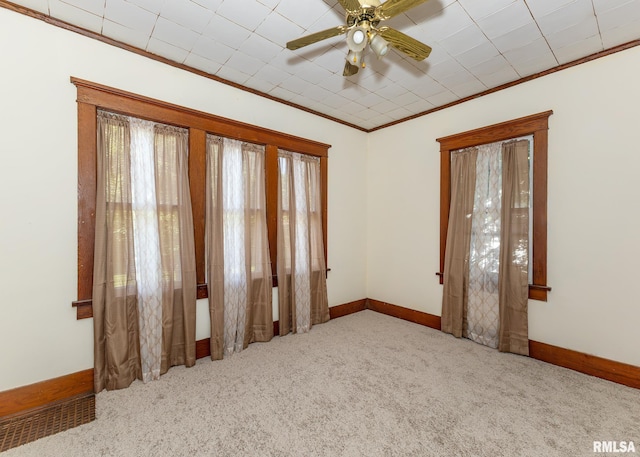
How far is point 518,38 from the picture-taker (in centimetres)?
244

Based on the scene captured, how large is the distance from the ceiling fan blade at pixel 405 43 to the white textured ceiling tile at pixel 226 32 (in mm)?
1259

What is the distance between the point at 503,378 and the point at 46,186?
423 cm

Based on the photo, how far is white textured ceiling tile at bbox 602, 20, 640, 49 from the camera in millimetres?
2279

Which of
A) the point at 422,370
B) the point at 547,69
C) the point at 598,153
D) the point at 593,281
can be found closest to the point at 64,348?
the point at 422,370

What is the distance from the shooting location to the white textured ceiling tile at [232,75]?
2928 millimetres

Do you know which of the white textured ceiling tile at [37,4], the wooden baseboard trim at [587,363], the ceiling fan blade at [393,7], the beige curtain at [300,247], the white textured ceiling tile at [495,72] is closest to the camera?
the ceiling fan blade at [393,7]

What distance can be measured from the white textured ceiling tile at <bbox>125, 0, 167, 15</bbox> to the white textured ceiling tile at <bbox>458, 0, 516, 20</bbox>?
2221 millimetres

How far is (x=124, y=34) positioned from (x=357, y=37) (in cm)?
209

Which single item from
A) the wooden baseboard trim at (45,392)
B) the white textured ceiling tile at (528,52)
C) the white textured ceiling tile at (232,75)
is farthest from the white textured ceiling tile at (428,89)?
the wooden baseboard trim at (45,392)

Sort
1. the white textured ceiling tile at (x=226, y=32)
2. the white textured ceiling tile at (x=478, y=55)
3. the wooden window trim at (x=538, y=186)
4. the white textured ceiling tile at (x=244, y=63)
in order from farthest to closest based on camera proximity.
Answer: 1. the wooden window trim at (x=538, y=186)
2. the white textured ceiling tile at (x=244, y=63)
3. the white textured ceiling tile at (x=478, y=55)
4. the white textured ceiling tile at (x=226, y=32)

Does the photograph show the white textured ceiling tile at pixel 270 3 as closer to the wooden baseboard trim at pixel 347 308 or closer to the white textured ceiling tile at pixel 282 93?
the white textured ceiling tile at pixel 282 93

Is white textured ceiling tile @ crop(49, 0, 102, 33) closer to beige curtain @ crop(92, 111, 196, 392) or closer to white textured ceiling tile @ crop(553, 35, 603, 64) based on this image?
beige curtain @ crop(92, 111, 196, 392)

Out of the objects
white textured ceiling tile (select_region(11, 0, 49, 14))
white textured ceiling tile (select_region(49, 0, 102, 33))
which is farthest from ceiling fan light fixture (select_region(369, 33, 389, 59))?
white textured ceiling tile (select_region(11, 0, 49, 14))

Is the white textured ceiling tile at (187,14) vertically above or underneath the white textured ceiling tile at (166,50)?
above
